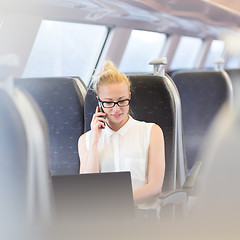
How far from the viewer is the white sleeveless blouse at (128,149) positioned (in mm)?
947

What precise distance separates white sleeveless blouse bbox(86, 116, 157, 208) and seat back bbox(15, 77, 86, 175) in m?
0.37

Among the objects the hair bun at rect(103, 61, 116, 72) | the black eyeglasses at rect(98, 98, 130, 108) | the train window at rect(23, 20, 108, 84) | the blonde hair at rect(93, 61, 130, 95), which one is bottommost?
the black eyeglasses at rect(98, 98, 130, 108)

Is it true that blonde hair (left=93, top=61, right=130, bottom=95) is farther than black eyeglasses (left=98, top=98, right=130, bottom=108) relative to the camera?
Yes

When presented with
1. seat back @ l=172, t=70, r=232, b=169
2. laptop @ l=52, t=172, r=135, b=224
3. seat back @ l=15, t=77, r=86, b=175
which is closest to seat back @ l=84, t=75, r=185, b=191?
seat back @ l=15, t=77, r=86, b=175

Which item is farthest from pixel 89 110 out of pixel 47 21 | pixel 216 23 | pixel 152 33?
pixel 216 23

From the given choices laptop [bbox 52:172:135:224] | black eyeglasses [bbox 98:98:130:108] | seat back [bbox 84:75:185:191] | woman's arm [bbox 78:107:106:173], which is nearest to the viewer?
laptop [bbox 52:172:135:224]

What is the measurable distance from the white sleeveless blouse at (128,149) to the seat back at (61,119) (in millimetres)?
369

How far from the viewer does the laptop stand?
251 mm

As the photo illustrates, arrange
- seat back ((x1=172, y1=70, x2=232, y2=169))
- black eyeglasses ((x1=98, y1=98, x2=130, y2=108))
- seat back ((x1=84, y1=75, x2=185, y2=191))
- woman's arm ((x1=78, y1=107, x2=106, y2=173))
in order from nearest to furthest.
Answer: black eyeglasses ((x1=98, y1=98, x2=130, y2=108)) < woman's arm ((x1=78, y1=107, x2=106, y2=173)) < seat back ((x1=84, y1=75, x2=185, y2=191)) < seat back ((x1=172, y1=70, x2=232, y2=169))

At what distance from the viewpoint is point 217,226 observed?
0.20 m

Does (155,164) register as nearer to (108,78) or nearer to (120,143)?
(120,143)

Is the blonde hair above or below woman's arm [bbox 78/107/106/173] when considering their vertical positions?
above

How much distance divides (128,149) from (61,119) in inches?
18.9

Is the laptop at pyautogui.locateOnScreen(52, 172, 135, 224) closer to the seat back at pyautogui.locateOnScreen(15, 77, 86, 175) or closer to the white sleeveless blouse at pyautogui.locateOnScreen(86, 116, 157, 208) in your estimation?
the white sleeveless blouse at pyautogui.locateOnScreen(86, 116, 157, 208)
